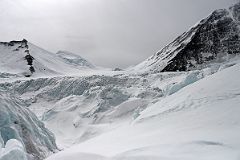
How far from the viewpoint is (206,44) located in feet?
305

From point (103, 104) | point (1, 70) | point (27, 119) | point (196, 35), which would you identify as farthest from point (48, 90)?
point (27, 119)

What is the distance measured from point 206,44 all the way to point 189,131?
86.1m

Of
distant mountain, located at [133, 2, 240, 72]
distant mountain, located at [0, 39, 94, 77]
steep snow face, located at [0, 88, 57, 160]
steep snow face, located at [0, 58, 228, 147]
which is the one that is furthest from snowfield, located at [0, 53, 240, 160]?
distant mountain, located at [0, 39, 94, 77]

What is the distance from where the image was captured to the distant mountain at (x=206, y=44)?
287 feet

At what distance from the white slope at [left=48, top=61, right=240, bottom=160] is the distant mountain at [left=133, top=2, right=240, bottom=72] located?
233 feet

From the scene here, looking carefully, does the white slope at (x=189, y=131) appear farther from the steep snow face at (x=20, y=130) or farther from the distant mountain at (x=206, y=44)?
the distant mountain at (x=206, y=44)

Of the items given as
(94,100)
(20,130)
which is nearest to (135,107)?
(94,100)

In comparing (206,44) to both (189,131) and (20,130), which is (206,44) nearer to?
(20,130)

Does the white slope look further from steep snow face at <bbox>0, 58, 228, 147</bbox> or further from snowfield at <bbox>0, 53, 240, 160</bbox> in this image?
steep snow face at <bbox>0, 58, 228, 147</bbox>

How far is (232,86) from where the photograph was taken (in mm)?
12320

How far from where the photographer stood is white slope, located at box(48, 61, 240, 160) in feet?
24.7

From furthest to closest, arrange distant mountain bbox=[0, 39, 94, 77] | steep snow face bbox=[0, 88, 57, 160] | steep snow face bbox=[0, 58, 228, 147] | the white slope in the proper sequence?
distant mountain bbox=[0, 39, 94, 77]
steep snow face bbox=[0, 58, 228, 147]
steep snow face bbox=[0, 88, 57, 160]
the white slope

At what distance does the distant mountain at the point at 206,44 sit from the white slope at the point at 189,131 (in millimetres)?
71124

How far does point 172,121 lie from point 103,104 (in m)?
37.6
